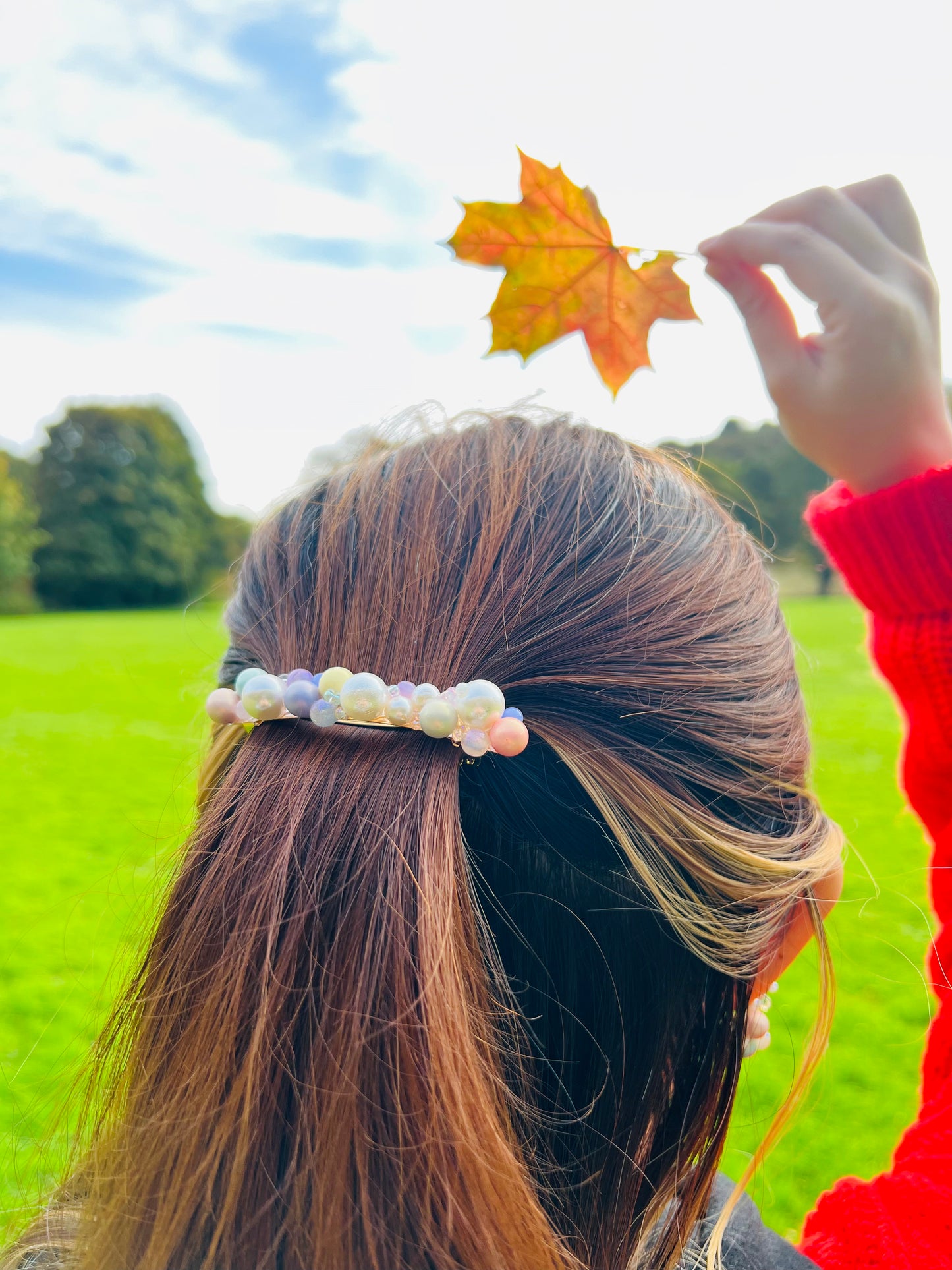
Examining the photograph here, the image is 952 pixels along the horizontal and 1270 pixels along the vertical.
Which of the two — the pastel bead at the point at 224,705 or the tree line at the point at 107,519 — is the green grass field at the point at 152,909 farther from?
the tree line at the point at 107,519

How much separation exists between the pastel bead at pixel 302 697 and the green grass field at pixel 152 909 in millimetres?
248

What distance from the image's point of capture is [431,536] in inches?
32.2

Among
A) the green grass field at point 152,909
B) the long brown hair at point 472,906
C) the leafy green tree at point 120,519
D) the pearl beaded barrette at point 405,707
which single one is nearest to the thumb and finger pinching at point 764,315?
the long brown hair at point 472,906

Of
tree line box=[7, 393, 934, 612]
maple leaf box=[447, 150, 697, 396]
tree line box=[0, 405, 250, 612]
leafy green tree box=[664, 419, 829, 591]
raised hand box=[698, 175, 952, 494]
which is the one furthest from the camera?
tree line box=[0, 405, 250, 612]

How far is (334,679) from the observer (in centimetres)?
74

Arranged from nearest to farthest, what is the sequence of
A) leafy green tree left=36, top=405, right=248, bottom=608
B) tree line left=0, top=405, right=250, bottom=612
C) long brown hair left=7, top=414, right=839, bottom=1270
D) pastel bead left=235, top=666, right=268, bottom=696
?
long brown hair left=7, top=414, right=839, bottom=1270 < pastel bead left=235, top=666, right=268, bottom=696 < tree line left=0, top=405, right=250, bottom=612 < leafy green tree left=36, top=405, right=248, bottom=608

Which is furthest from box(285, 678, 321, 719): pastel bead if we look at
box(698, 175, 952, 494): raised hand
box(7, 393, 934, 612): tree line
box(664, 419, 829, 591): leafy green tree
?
box(664, 419, 829, 591): leafy green tree

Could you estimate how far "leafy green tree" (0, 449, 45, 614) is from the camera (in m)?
21.3

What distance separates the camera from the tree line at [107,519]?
24438 mm

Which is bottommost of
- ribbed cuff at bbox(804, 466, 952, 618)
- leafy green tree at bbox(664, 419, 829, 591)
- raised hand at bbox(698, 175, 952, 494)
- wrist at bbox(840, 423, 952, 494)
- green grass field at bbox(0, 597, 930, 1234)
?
green grass field at bbox(0, 597, 930, 1234)

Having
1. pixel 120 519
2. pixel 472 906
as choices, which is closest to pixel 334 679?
pixel 472 906

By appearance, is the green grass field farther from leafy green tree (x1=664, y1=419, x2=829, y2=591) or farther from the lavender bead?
leafy green tree (x1=664, y1=419, x2=829, y2=591)

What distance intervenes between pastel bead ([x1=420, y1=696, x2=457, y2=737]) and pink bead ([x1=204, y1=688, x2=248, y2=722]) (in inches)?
8.5

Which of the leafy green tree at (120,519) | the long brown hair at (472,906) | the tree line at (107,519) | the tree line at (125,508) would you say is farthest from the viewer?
the leafy green tree at (120,519)
